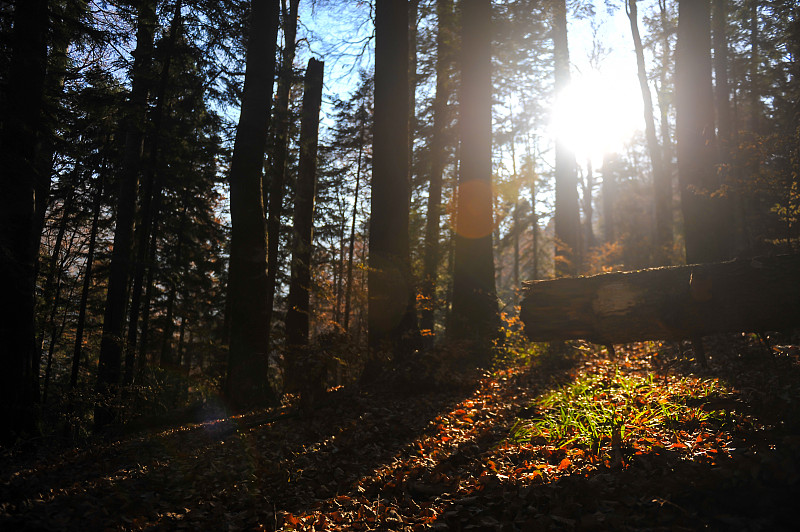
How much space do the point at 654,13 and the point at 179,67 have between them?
76.3 ft

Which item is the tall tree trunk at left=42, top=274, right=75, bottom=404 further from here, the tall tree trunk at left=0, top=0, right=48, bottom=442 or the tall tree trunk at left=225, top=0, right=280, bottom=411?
the tall tree trunk at left=225, top=0, right=280, bottom=411

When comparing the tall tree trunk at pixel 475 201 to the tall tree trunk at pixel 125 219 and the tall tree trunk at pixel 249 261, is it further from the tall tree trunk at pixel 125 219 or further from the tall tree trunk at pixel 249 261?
the tall tree trunk at pixel 125 219

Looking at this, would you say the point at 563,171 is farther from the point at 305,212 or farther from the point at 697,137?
the point at 305,212

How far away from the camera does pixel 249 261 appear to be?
7.75 meters

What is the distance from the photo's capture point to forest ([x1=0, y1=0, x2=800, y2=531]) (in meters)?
3.65

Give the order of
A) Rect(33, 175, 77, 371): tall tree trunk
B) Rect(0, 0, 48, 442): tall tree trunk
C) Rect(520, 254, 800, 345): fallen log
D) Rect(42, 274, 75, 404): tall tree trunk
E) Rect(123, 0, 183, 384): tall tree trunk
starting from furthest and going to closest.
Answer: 1. Rect(42, 274, 75, 404): tall tree trunk
2. Rect(33, 175, 77, 371): tall tree trunk
3. Rect(123, 0, 183, 384): tall tree trunk
4. Rect(0, 0, 48, 442): tall tree trunk
5. Rect(520, 254, 800, 345): fallen log

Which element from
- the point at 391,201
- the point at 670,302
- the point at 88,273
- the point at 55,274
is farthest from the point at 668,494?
the point at 55,274

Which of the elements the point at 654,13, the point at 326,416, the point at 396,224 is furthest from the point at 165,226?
the point at 654,13

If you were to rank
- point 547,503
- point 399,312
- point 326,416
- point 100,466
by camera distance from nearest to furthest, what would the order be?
point 547,503 → point 100,466 → point 326,416 → point 399,312

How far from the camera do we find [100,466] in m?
4.63

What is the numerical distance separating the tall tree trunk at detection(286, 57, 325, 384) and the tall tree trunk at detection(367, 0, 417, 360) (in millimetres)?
3782

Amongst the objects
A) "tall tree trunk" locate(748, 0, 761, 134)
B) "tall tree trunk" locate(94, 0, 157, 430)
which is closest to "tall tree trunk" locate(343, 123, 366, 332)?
"tall tree trunk" locate(94, 0, 157, 430)

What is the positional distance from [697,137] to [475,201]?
5.06 metres

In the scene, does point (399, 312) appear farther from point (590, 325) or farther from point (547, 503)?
point (547, 503)
